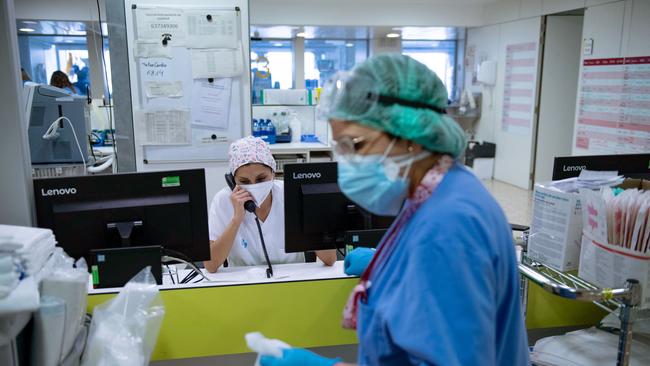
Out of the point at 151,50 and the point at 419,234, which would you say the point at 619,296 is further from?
the point at 151,50

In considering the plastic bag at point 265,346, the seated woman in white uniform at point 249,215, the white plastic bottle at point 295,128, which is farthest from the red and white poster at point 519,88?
the plastic bag at point 265,346

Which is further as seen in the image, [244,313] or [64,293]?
[244,313]

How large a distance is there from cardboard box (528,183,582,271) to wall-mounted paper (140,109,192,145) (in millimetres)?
2532

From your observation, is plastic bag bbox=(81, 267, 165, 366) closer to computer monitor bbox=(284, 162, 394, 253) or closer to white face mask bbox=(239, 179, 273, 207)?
computer monitor bbox=(284, 162, 394, 253)

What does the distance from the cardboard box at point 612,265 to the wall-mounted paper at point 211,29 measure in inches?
104

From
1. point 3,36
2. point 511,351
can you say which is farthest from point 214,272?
point 511,351

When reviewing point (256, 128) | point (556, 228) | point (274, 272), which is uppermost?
point (256, 128)

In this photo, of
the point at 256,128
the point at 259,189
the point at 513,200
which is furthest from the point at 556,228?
the point at 513,200

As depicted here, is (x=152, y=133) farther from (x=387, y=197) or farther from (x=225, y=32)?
(x=387, y=197)

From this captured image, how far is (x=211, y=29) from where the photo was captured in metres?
3.26

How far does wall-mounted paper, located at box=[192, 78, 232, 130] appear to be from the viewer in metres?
3.35

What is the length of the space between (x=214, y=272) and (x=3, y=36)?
3.44ft

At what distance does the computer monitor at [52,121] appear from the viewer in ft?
10.4

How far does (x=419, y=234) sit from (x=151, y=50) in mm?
2917
